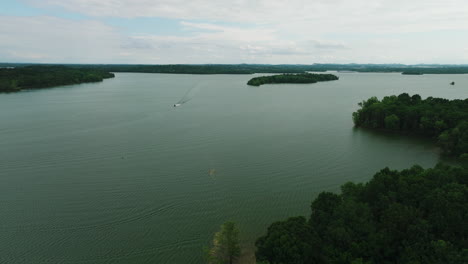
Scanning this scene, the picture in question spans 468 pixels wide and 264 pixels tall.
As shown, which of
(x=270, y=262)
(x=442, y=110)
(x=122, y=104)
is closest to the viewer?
(x=270, y=262)

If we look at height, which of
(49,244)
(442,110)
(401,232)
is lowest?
(49,244)

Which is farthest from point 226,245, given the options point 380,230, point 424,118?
point 424,118

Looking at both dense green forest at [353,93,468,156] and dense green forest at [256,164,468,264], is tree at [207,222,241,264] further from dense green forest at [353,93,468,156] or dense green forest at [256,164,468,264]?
dense green forest at [353,93,468,156]

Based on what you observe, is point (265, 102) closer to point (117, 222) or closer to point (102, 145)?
point (102, 145)

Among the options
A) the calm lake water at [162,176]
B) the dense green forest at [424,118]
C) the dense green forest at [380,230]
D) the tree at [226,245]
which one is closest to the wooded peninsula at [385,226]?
the dense green forest at [380,230]

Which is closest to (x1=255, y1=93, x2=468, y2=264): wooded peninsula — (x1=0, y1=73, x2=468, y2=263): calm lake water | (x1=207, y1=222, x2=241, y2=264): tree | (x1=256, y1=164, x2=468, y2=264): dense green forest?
(x1=256, y1=164, x2=468, y2=264): dense green forest

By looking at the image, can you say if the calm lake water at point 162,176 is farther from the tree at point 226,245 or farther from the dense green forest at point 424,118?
the dense green forest at point 424,118

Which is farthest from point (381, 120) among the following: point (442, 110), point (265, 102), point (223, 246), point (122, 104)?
point (122, 104)
